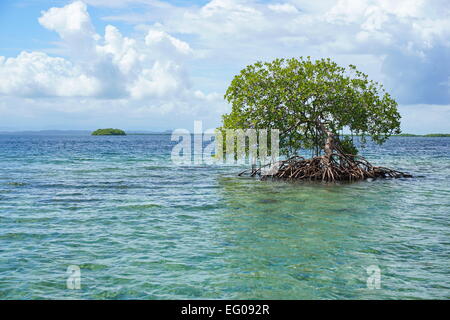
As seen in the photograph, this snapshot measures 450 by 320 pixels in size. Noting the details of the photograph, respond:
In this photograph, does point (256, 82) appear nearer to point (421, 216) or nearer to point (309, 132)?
point (309, 132)

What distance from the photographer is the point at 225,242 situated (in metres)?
13.4

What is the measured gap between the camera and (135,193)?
76.0ft

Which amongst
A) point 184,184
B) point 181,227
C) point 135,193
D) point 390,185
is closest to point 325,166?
point 390,185

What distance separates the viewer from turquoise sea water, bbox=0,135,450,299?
9.82 m

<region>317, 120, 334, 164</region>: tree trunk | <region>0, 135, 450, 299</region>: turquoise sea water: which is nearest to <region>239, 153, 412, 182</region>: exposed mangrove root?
<region>317, 120, 334, 164</region>: tree trunk

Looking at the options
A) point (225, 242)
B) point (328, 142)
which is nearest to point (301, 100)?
point (328, 142)

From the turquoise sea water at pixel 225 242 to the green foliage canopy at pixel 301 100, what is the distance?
17.9ft

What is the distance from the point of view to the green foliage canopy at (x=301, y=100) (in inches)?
1069

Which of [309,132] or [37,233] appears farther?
[309,132]

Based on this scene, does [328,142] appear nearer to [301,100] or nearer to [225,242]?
[301,100]

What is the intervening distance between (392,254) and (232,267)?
4547 millimetres

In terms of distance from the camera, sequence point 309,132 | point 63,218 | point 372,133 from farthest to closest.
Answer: point 309,132 < point 372,133 < point 63,218

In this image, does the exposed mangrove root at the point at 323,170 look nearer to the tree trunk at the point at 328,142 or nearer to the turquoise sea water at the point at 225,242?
the tree trunk at the point at 328,142

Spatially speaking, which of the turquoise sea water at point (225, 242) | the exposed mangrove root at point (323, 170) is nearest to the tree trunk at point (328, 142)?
the exposed mangrove root at point (323, 170)
